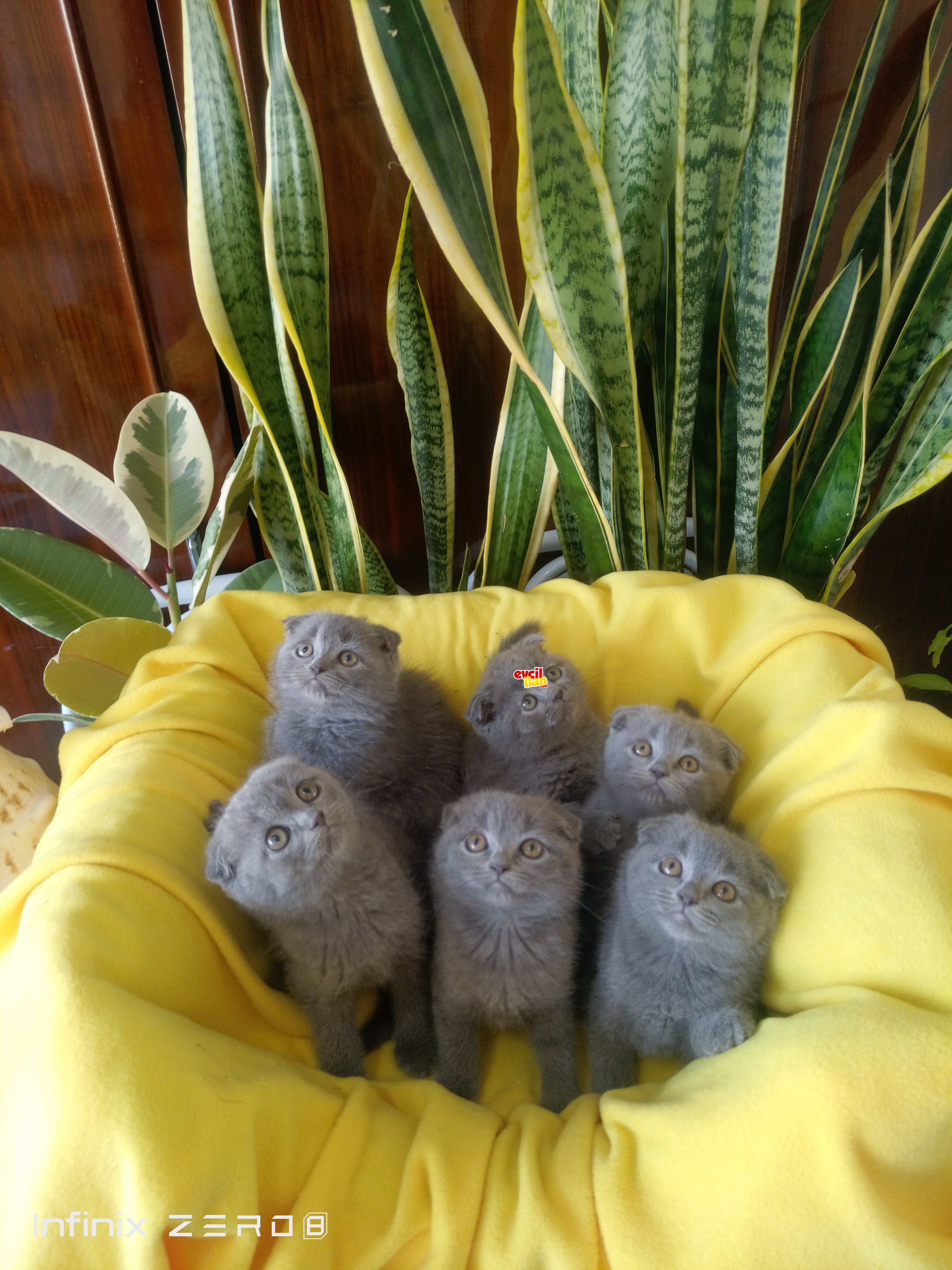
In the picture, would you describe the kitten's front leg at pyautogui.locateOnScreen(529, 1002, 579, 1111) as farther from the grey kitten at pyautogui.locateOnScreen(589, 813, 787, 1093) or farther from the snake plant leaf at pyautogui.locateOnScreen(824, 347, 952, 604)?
the snake plant leaf at pyautogui.locateOnScreen(824, 347, 952, 604)

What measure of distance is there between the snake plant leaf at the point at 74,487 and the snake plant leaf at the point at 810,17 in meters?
1.12


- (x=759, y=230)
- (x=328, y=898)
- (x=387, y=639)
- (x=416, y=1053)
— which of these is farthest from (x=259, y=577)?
(x=759, y=230)

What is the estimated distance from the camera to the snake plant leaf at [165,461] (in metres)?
1.25

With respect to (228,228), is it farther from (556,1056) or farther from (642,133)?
(556,1056)

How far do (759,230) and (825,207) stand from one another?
0.30 meters

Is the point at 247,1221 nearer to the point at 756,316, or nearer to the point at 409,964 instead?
the point at 409,964

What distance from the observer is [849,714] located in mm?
958

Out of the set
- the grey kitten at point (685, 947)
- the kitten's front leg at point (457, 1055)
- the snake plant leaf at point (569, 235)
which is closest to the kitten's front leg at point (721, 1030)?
the grey kitten at point (685, 947)

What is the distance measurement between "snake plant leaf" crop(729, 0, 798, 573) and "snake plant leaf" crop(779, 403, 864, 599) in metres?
0.10

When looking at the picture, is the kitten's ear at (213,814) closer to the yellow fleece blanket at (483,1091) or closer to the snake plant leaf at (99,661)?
the yellow fleece blanket at (483,1091)

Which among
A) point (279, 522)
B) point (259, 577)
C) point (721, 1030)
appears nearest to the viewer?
point (721, 1030)

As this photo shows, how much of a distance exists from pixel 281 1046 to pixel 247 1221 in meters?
0.29

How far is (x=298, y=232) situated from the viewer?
1.18 meters

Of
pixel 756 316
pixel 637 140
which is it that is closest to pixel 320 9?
pixel 637 140
